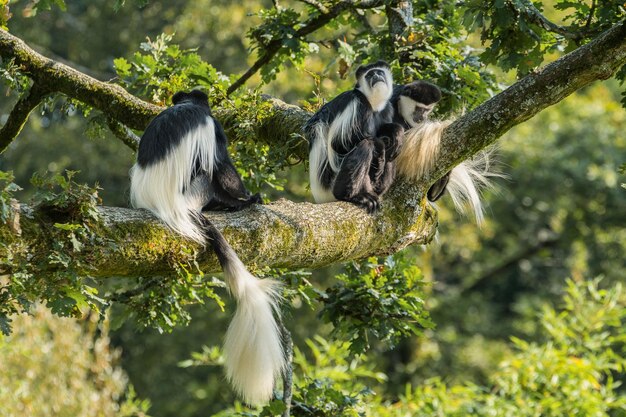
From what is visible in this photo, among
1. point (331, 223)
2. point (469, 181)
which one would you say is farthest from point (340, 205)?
point (469, 181)

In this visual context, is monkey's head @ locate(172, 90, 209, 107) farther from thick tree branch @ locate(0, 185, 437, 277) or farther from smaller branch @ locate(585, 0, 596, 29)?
smaller branch @ locate(585, 0, 596, 29)

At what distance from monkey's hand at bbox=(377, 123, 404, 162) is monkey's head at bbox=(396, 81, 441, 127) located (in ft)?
0.57

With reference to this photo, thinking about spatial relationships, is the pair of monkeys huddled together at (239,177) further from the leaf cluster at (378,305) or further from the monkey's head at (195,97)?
the leaf cluster at (378,305)

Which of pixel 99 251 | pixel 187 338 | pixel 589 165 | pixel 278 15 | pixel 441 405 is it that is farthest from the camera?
pixel 187 338

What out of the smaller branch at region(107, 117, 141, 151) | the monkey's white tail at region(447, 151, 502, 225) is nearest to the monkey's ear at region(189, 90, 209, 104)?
the smaller branch at region(107, 117, 141, 151)

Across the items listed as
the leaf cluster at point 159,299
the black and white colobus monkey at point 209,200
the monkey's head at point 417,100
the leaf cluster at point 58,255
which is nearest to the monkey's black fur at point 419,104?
the monkey's head at point 417,100

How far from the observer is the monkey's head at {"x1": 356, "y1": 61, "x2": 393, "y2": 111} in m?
3.80

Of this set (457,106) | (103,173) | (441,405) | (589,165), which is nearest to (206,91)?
(457,106)

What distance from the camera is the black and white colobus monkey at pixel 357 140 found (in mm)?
3520

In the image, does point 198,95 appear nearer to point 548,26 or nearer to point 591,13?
point 548,26

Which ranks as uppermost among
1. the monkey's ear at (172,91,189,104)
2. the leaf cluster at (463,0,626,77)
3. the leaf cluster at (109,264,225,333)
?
the monkey's ear at (172,91,189,104)

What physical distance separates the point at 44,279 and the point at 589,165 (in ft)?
31.6

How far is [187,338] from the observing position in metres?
12.2

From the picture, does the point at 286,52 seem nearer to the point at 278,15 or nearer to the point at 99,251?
the point at 278,15
